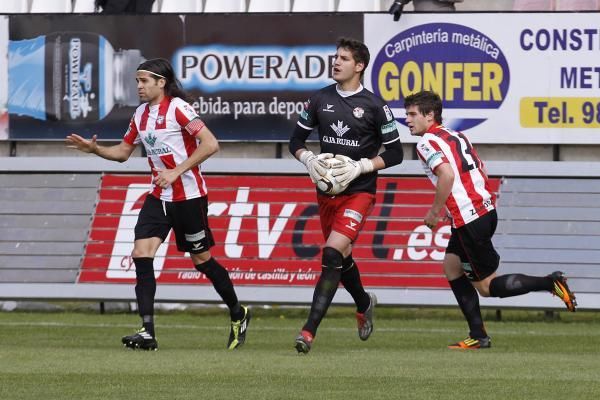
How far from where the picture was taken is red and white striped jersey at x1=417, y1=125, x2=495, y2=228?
11547mm

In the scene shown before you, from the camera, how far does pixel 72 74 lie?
1719cm

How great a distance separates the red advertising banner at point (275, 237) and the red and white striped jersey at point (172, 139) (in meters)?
4.22

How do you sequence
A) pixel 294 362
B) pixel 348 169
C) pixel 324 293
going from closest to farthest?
pixel 294 362, pixel 324 293, pixel 348 169

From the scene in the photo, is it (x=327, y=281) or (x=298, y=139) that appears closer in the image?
(x=327, y=281)

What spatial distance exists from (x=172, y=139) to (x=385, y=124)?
1.54 metres

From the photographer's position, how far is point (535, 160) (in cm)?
1669

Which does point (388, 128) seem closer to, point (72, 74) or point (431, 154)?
point (431, 154)

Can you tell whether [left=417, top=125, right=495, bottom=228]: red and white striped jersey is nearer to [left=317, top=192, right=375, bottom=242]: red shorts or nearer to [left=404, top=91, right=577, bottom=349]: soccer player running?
[left=404, top=91, right=577, bottom=349]: soccer player running

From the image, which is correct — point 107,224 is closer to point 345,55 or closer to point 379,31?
point 379,31

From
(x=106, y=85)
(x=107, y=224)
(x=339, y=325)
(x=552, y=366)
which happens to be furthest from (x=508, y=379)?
(x=106, y=85)

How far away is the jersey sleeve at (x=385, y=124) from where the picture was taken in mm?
11102

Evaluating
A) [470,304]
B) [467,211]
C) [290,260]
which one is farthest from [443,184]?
[290,260]

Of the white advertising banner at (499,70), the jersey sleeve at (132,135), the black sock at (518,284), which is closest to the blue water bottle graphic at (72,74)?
the white advertising banner at (499,70)

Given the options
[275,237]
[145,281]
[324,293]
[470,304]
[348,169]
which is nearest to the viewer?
[324,293]
